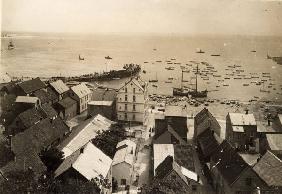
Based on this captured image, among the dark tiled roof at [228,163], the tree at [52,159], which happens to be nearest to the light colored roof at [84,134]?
the tree at [52,159]

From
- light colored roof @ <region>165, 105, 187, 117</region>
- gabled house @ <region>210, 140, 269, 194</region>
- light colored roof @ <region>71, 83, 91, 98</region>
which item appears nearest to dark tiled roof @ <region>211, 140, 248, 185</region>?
gabled house @ <region>210, 140, 269, 194</region>

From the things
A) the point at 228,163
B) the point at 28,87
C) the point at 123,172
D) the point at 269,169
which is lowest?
the point at 123,172

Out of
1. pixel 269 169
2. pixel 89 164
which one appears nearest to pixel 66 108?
pixel 89 164

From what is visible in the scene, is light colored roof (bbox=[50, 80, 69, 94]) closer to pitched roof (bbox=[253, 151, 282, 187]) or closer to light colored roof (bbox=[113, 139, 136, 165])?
light colored roof (bbox=[113, 139, 136, 165])

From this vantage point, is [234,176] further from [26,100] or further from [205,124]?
[26,100]

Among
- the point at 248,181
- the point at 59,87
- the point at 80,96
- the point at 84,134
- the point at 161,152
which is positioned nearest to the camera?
the point at 248,181
